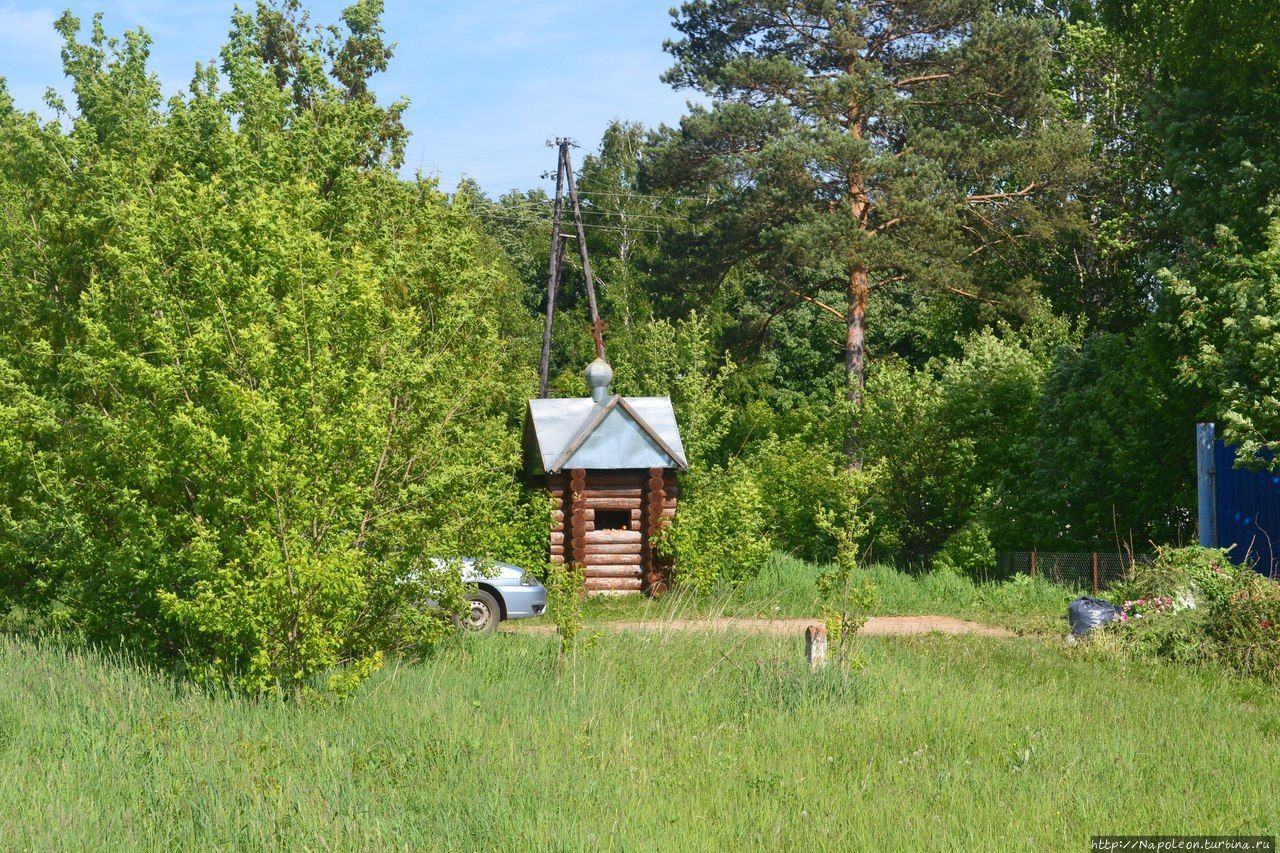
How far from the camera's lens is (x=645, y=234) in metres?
55.5

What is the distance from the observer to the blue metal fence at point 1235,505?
15836 millimetres

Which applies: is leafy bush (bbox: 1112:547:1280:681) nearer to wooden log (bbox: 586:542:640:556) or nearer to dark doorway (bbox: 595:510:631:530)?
wooden log (bbox: 586:542:640:556)

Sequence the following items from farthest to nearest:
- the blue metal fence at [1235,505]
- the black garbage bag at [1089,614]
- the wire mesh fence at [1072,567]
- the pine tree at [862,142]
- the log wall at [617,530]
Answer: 1. the pine tree at [862,142]
2. the log wall at [617,530]
3. the wire mesh fence at [1072,567]
4. the blue metal fence at [1235,505]
5. the black garbage bag at [1089,614]

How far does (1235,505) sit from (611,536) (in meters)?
9.28

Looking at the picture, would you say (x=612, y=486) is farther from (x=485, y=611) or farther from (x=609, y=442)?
(x=485, y=611)

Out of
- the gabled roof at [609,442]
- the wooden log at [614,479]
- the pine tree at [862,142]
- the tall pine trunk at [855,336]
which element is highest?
the pine tree at [862,142]

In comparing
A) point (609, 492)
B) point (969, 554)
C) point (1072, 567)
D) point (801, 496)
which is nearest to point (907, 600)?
point (1072, 567)

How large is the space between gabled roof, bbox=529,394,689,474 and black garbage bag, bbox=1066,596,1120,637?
7.93 metres

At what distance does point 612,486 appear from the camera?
21.1m

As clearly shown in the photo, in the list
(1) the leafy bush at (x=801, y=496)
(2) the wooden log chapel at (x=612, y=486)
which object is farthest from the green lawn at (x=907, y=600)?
(1) the leafy bush at (x=801, y=496)

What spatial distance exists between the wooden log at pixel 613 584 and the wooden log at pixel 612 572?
0.16 ft

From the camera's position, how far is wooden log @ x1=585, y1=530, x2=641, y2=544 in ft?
68.7

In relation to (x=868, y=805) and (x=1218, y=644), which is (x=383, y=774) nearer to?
(x=868, y=805)

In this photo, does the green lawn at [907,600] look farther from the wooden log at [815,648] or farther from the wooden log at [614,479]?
the wooden log at [815,648]
